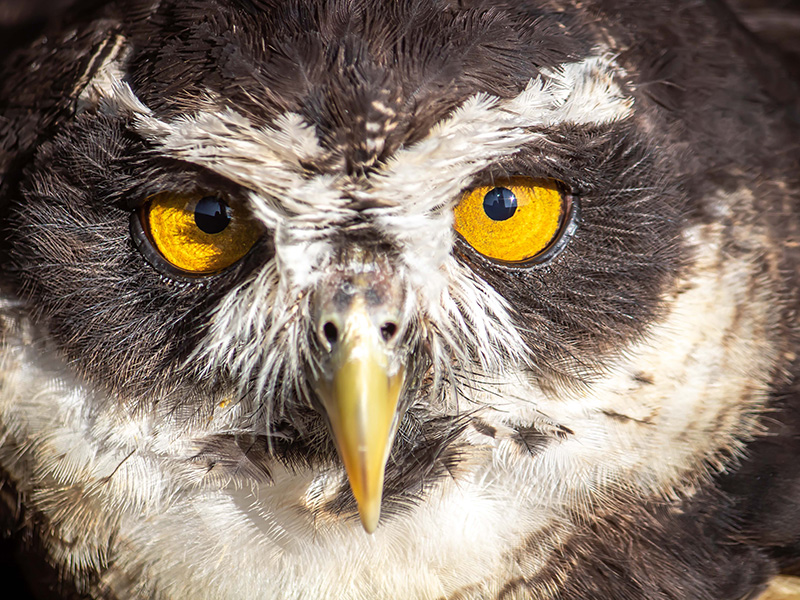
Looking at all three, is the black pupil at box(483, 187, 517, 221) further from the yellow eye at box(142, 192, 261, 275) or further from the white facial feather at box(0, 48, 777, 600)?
the yellow eye at box(142, 192, 261, 275)

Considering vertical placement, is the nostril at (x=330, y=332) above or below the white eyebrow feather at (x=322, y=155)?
below

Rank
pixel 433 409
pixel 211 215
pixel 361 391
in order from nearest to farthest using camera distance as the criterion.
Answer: pixel 361 391
pixel 211 215
pixel 433 409

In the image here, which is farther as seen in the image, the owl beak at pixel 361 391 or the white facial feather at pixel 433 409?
the white facial feather at pixel 433 409

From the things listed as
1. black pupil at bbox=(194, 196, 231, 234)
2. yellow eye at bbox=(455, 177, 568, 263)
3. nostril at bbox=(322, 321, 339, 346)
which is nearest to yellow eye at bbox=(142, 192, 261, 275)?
black pupil at bbox=(194, 196, 231, 234)

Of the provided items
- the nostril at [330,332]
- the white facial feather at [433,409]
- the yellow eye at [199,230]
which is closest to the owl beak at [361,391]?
the nostril at [330,332]

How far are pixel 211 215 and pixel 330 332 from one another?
0.34 meters

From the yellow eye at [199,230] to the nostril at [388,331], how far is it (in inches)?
12.7

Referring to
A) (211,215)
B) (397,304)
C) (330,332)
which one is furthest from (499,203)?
(211,215)

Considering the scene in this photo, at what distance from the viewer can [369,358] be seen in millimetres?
1624

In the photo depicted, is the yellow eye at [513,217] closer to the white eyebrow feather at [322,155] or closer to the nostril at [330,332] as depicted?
the white eyebrow feather at [322,155]

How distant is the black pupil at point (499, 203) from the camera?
5.83 feet

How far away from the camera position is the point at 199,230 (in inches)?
69.7

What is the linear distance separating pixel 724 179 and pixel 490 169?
666 millimetres

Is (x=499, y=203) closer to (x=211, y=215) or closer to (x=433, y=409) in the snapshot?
(x=433, y=409)
